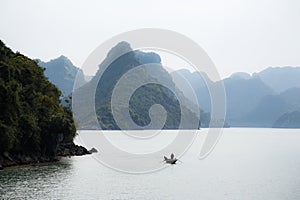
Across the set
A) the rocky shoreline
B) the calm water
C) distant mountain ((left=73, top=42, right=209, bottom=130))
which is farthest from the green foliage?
distant mountain ((left=73, top=42, right=209, bottom=130))

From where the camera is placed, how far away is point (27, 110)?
150ft

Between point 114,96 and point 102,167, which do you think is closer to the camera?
point 102,167

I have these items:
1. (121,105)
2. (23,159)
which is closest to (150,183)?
(23,159)

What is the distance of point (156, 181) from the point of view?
36000mm

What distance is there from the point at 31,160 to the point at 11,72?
1007cm

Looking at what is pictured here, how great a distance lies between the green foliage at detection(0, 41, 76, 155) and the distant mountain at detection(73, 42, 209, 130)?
301 feet

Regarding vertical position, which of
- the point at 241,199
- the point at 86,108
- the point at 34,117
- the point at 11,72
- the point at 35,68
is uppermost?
the point at 86,108

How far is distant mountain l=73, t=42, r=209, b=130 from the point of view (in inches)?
5842

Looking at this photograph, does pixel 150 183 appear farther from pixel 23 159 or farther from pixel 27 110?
pixel 27 110

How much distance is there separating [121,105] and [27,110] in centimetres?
10303

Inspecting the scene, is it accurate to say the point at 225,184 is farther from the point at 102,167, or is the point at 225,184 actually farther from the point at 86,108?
the point at 86,108

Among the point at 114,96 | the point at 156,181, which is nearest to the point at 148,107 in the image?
the point at 114,96

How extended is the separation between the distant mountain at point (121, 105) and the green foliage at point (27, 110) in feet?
301

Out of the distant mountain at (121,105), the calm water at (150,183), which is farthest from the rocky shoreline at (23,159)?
the distant mountain at (121,105)
